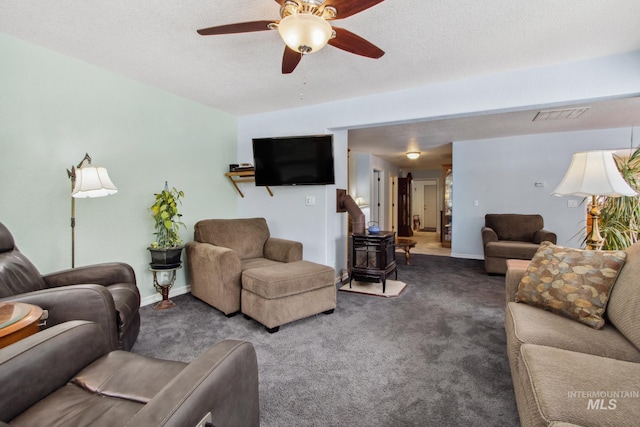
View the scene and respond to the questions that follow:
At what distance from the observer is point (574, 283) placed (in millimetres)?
1632

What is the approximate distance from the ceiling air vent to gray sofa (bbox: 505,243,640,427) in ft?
9.30

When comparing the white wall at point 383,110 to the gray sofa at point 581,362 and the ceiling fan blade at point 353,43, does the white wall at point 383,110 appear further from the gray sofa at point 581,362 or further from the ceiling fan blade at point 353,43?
the gray sofa at point 581,362

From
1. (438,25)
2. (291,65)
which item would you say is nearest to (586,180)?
(438,25)

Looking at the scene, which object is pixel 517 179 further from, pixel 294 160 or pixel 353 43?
pixel 353 43

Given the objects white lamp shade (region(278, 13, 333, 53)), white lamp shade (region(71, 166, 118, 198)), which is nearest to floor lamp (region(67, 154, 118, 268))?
white lamp shade (region(71, 166, 118, 198))

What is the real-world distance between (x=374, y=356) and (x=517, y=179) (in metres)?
4.76

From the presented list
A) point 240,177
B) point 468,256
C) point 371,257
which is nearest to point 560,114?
point 468,256

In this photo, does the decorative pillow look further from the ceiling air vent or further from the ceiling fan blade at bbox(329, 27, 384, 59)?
the ceiling air vent

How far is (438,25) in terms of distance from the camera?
1.98m

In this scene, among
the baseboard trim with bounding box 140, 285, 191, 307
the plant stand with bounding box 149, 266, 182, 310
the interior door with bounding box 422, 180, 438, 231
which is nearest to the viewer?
the plant stand with bounding box 149, 266, 182, 310

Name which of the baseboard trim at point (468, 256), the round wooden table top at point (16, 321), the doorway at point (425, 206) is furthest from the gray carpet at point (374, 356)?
the doorway at point (425, 206)

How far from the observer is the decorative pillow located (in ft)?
5.07

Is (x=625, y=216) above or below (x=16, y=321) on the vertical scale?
above

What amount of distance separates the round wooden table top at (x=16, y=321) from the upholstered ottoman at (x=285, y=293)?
1.43 meters
